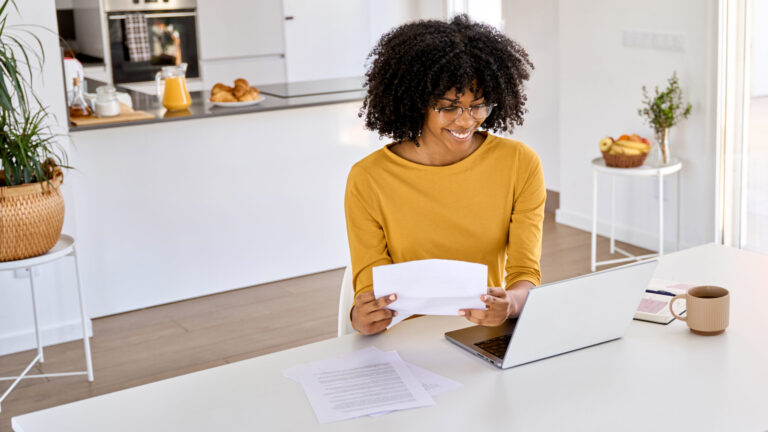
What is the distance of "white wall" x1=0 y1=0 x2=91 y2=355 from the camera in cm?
331

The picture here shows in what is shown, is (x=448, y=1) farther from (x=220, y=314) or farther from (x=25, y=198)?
(x=25, y=198)

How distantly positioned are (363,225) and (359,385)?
18.8 inches

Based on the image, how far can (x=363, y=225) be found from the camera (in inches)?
74.3

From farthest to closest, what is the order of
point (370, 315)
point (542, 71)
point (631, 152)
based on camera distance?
1. point (542, 71)
2. point (631, 152)
3. point (370, 315)

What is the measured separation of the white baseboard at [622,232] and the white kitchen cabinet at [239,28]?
8.17 ft

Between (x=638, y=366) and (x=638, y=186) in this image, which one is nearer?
(x=638, y=366)

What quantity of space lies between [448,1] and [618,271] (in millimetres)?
4106

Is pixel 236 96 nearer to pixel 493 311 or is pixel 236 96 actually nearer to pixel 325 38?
pixel 325 38

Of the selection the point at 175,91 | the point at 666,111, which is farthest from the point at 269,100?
the point at 666,111

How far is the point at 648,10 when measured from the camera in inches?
161

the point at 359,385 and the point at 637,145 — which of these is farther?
the point at 637,145

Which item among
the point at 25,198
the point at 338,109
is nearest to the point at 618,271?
the point at 25,198

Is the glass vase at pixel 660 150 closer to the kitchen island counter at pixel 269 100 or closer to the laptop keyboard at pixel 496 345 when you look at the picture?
the kitchen island counter at pixel 269 100

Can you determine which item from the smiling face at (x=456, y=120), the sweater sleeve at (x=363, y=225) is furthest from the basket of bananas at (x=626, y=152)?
the sweater sleeve at (x=363, y=225)
